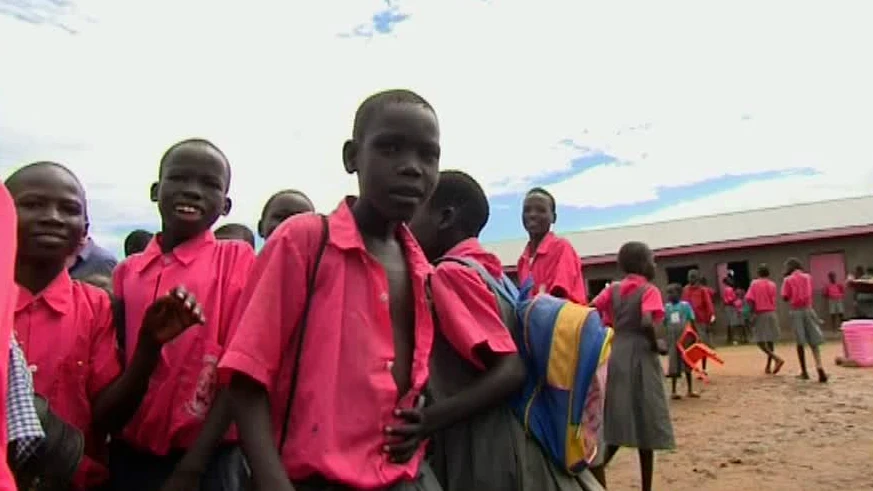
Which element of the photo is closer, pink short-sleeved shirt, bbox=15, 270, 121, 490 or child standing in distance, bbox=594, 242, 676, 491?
pink short-sleeved shirt, bbox=15, 270, 121, 490

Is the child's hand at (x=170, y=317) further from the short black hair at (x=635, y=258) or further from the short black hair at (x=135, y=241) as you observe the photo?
the short black hair at (x=635, y=258)

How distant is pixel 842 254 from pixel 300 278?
866 inches

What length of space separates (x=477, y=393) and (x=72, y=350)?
1056 mm

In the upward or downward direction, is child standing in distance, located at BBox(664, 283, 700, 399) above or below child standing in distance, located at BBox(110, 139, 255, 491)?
below

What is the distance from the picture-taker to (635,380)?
224 inches

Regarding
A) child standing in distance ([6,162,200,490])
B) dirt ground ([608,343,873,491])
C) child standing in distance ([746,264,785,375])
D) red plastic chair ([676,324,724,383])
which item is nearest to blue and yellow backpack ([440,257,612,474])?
child standing in distance ([6,162,200,490])

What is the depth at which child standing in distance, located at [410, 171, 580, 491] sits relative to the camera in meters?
1.95

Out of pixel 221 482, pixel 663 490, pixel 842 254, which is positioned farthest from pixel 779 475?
pixel 842 254

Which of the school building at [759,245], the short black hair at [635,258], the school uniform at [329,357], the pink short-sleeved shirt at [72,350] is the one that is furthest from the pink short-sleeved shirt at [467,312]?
the school building at [759,245]

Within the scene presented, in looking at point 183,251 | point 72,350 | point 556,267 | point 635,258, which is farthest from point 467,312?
point 635,258

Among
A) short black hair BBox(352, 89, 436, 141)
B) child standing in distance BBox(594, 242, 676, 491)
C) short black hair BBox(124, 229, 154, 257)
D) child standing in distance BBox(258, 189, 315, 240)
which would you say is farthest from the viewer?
child standing in distance BBox(594, 242, 676, 491)

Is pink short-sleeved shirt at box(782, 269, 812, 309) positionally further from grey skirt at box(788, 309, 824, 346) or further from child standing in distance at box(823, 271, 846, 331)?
child standing in distance at box(823, 271, 846, 331)

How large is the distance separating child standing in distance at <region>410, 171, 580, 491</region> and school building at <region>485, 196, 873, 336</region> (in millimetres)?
16058

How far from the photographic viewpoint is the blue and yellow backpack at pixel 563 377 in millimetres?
2072
